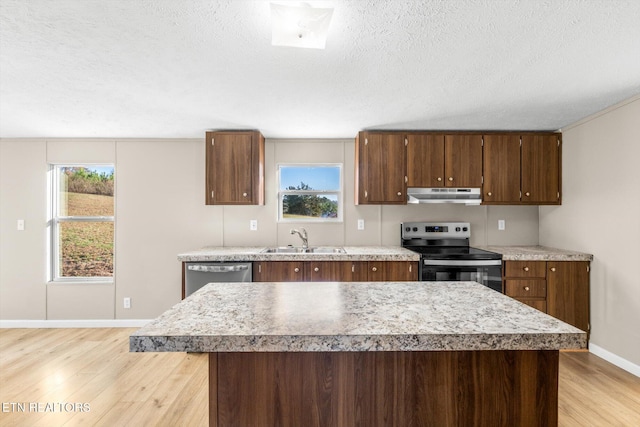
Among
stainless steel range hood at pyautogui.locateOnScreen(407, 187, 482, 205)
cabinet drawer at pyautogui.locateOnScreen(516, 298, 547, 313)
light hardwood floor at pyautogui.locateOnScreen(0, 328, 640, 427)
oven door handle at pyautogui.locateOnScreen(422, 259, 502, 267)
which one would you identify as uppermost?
stainless steel range hood at pyautogui.locateOnScreen(407, 187, 482, 205)

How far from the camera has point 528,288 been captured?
3158 mm

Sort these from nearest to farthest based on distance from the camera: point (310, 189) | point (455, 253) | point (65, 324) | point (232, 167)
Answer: point (455, 253) → point (232, 167) → point (65, 324) → point (310, 189)

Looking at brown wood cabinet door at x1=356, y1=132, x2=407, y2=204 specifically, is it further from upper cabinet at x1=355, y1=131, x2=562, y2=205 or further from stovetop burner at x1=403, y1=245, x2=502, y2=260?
stovetop burner at x1=403, y1=245, x2=502, y2=260

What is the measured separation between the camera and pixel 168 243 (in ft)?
12.8

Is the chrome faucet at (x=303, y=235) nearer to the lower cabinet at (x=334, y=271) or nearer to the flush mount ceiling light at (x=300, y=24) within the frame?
the lower cabinet at (x=334, y=271)

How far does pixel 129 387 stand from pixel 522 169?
13.8 ft

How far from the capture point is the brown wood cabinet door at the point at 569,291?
10.2 ft

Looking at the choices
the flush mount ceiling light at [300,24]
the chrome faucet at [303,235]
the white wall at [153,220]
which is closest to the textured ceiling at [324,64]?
the flush mount ceiling light at [300,24]

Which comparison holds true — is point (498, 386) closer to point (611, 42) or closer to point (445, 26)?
point (445, 26)

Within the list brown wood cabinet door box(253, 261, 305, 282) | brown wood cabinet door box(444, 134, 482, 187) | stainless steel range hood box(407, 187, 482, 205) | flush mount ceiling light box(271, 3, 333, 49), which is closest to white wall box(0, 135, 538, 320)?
stainless steel range hood box(407, 187, 482, 205)

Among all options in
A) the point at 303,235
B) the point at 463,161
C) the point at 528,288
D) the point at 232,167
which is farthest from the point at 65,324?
the point at 528,288

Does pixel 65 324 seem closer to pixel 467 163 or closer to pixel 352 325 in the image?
pixel 352 325

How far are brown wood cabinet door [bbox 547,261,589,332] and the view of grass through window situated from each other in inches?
193

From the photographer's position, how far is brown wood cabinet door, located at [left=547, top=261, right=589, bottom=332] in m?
3.10
